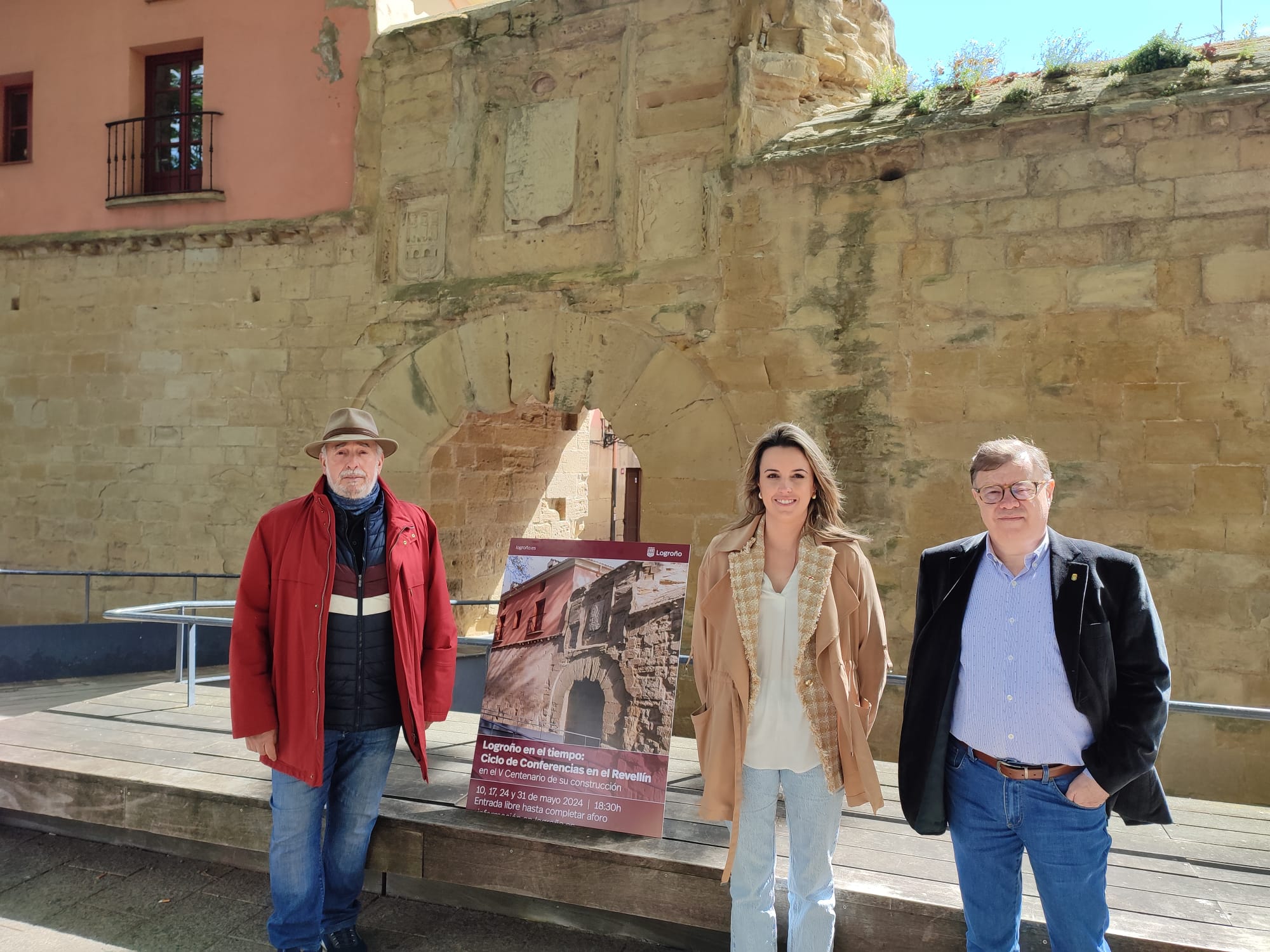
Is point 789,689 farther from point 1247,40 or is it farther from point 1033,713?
point 1247,40

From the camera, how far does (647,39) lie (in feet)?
21.6

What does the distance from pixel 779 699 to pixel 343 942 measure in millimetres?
1573

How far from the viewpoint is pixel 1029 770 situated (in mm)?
2021

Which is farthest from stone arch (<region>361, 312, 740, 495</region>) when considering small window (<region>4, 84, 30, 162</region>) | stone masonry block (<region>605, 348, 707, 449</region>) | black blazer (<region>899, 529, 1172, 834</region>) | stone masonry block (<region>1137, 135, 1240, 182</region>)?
small window (<region>4, 84, 30, 162</region>)

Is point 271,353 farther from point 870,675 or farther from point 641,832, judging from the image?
point 870,675

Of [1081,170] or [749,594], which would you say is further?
[1081,170]

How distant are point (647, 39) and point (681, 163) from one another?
1003 mm

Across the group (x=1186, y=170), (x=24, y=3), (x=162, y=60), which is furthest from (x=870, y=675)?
(x=24, y=3)

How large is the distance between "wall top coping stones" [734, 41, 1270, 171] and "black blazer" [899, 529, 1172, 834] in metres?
4.09

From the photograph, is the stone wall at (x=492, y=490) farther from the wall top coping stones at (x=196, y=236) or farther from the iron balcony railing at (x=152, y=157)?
the iron balcony railing at (x=152, y=157)

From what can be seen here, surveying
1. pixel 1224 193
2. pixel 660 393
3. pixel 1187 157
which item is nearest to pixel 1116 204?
pixel 1187 157

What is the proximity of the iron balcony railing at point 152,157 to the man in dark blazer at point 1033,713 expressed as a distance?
820 cm

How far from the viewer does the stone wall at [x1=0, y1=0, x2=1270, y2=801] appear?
4953mm

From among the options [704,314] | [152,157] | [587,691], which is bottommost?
[587,691]
